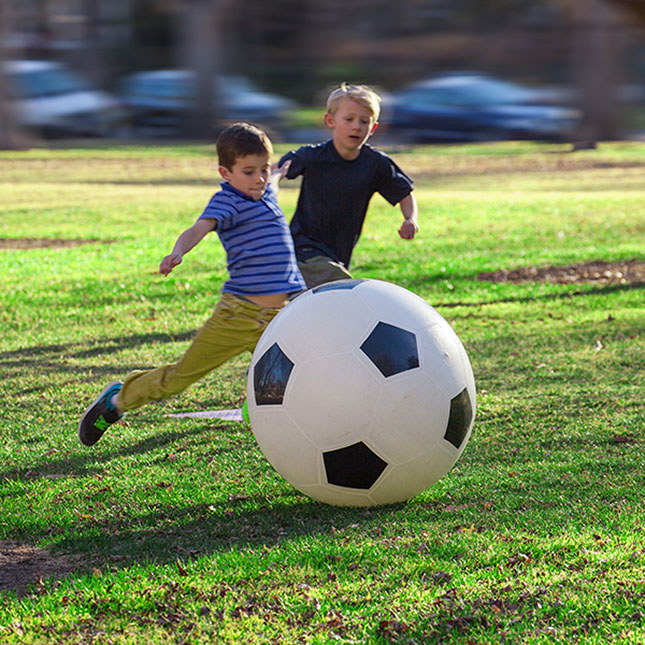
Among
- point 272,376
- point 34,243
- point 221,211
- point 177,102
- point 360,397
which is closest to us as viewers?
point 360,397

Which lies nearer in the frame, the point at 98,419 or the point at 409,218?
the point at 98,419

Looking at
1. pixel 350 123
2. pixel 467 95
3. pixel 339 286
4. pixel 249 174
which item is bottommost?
pixel 467 95

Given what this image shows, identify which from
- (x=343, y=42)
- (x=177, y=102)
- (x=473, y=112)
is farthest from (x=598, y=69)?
(x=177, y=102)

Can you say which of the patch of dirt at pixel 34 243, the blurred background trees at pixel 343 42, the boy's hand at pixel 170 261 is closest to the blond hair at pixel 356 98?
the boy's hand at pixel 170 261

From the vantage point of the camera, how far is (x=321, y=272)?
21.3 feet

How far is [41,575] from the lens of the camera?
3926 mm

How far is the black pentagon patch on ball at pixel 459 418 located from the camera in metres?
4.50

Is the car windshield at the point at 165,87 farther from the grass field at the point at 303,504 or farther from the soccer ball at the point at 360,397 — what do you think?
the soccer ball at the point at 360,397

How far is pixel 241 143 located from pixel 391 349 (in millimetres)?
1691

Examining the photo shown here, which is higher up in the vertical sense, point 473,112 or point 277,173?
point 277,173

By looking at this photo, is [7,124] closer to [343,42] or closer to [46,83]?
[46,83]

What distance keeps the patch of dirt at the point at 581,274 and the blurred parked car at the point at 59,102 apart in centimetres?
3606

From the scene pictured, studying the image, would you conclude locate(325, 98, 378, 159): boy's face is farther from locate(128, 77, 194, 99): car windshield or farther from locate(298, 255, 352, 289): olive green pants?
locate(128, 77, 194, 99): car windshield

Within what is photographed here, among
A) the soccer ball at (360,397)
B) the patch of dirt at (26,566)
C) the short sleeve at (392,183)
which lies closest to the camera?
the patch of dirt at (26,566)
